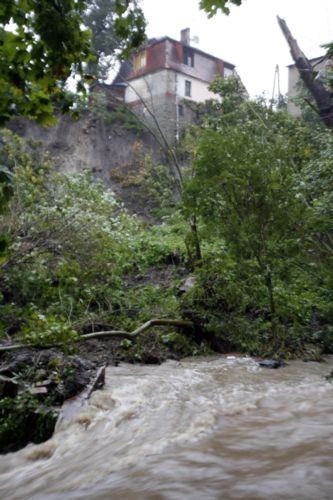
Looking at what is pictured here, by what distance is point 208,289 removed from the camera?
9.23 metres

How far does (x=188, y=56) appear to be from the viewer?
32250 millimetres

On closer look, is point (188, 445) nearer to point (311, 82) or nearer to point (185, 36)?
point (311, 82)

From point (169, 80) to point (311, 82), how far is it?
2545 cm

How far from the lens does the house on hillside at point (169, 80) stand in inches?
1142

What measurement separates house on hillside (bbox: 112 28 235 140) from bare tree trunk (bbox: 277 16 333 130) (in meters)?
18.3

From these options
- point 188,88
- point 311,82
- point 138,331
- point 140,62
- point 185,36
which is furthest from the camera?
point 185,36

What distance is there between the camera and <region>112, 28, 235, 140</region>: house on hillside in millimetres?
29000

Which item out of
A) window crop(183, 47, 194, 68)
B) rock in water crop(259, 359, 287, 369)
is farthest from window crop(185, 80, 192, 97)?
rock in water crop(259, 359, 287, 369)

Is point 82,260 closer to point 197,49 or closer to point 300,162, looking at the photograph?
point 300,162

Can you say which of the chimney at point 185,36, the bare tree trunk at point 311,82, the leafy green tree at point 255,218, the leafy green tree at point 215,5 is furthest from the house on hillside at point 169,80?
the leafy green tree at point 215,5

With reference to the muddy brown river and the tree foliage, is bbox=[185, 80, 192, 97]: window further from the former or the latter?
the tree foliage

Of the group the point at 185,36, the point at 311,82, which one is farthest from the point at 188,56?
the point at 311,82

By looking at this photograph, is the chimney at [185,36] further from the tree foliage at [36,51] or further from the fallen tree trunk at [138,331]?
the tree foliage at [36,51]

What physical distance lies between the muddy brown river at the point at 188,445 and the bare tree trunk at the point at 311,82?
315cm
